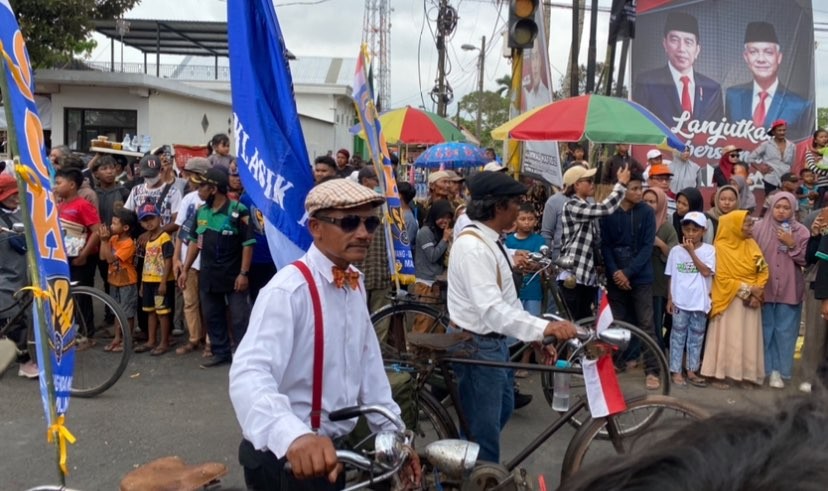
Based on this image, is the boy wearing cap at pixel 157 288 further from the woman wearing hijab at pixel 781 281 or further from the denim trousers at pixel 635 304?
the woman wearing hijab at pixel 781 281

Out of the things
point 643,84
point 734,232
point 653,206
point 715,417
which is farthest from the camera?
point 643,84

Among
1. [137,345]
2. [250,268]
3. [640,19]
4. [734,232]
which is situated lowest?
[137,345]

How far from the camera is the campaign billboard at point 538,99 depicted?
8445mm

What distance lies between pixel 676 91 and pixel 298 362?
11.9m

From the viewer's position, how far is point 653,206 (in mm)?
6961

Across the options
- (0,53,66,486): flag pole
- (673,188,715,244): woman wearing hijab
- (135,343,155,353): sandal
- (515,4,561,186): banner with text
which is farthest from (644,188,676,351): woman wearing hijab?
(0,53,66,486): flag pole

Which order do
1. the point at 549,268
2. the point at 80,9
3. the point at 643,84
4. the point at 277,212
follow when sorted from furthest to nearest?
the point at 80,9, the point at 643,84, the point at 549,268, the point at 277,212

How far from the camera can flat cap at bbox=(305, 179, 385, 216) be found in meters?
2.56

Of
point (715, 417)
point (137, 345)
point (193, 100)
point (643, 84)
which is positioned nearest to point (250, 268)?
point (137, 345)

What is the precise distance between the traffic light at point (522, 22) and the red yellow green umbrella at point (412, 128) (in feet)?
17.6

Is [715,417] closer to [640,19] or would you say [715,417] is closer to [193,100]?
[640,19]

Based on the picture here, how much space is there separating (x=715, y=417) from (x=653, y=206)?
6.36m

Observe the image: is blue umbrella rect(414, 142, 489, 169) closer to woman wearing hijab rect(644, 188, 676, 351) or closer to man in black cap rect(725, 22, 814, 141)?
man in black cap rect(725, 22, 814, 141)

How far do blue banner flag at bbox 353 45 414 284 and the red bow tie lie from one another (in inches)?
105
